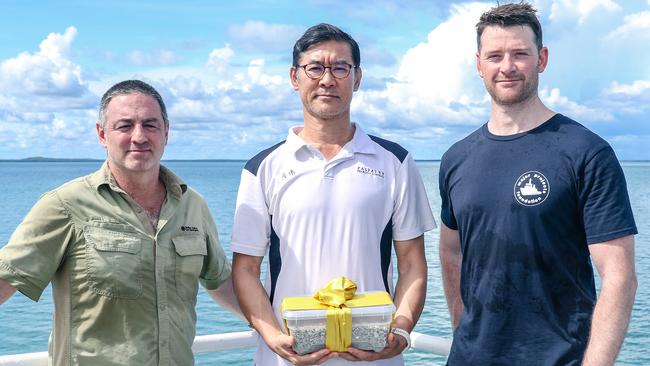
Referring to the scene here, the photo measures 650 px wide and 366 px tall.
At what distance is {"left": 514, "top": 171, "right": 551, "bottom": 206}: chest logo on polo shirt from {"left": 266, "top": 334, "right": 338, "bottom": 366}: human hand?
0.84 meters

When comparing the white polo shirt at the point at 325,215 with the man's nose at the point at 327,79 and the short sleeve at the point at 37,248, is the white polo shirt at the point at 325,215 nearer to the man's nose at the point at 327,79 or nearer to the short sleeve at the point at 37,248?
the man's nose at the point at 327,79

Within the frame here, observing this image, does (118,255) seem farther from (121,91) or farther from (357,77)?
(357,77)

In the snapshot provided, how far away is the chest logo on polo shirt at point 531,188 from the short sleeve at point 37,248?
5.08 feet

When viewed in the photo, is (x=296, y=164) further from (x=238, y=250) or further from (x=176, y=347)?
(x=176, y=347)

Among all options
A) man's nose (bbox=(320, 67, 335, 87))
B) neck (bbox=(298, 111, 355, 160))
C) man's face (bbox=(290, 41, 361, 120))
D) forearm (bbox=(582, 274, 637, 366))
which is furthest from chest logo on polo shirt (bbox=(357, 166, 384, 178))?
forearm (bbox=(582, 274, 637, 366))

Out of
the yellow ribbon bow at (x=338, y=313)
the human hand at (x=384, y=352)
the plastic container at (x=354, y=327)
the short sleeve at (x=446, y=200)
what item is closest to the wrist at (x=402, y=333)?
the human hand at (x=384, y=352)

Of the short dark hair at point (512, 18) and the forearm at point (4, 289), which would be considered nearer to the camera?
the forearm at point (4, 289)

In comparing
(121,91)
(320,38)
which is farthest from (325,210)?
(121,91)

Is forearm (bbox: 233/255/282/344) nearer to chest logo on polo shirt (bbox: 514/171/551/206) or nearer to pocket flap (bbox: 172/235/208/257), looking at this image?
pocket flap (bbox: 172/235/208/257)

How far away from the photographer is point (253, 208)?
9.46 feet

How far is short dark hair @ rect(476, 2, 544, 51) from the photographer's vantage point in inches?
106

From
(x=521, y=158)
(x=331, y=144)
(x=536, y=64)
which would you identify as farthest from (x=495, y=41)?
(x=331, y=144)

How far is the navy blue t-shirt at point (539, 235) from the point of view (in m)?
2.43

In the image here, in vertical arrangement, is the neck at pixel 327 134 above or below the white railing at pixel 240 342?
above
